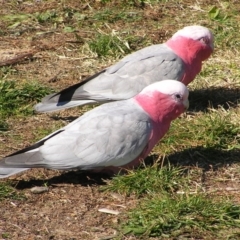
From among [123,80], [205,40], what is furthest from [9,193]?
[205,40]

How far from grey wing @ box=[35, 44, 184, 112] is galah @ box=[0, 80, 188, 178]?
1056mm

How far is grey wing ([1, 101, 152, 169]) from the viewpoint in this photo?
5070 mm

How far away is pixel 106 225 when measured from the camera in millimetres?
4723

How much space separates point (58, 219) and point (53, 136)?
667 millimetres

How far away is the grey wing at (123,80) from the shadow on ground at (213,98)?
0.36m

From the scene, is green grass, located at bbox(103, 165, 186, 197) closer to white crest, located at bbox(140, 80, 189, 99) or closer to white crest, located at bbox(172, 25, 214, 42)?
white crest, located at bbox(140, 80, 189, 99)

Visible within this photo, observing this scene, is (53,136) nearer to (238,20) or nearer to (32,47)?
(32,47)

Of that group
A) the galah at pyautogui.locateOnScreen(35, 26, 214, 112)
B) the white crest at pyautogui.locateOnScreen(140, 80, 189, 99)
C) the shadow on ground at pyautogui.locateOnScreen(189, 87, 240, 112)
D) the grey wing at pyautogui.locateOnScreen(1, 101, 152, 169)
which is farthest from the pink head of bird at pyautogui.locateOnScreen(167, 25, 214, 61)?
the grey wing at pyautogui.locateOnScreen(1, 101, 152, 169)

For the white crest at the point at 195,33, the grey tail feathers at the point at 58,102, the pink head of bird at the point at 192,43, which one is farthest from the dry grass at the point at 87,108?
the white crest at the point at 195,33

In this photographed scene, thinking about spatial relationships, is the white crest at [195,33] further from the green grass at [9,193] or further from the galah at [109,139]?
the green grass at [9,193]

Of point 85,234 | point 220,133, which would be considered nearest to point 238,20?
point 220,133

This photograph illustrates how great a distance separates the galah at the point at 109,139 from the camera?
16.6 feet

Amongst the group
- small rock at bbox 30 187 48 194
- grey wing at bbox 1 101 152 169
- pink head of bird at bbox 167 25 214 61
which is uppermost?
pink head of bird at bbox 167 25 214 61

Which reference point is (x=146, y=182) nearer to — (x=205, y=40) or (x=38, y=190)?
(x=38, y=190)
